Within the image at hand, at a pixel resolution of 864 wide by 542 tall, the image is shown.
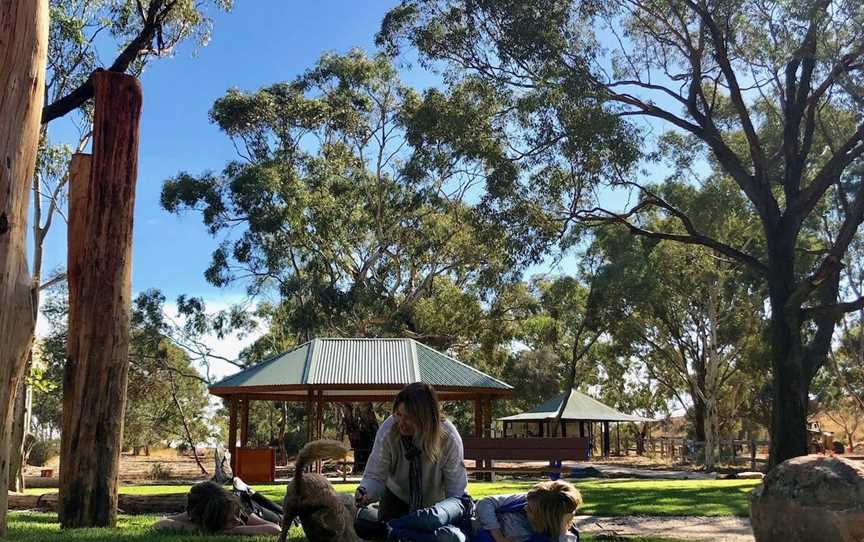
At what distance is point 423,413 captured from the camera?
16.0ft

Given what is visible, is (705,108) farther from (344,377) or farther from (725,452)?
(725,452)

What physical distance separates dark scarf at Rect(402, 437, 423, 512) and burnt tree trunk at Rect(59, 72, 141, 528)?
3.35 meters

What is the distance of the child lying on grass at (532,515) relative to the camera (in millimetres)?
4543

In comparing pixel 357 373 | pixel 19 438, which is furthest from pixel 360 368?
pixel 19 438

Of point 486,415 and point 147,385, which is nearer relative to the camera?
point 486,415

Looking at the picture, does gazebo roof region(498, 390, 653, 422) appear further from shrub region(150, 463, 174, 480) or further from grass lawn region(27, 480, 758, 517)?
grass lawn region(27, 480, 758, 517)

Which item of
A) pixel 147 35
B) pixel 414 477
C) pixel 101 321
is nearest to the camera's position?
pixel 414 477

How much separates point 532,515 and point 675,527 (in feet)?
17.0

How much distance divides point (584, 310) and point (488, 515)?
104ft

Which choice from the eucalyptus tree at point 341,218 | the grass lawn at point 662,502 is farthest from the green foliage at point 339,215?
the grass lawn at point 662,502

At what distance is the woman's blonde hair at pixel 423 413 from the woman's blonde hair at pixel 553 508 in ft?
2.27

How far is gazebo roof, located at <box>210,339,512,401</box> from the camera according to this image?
19.4m

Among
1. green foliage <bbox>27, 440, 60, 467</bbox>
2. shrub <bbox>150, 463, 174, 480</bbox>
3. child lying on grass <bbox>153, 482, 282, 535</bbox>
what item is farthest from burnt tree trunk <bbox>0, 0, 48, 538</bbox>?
green foliage <bbox>27, 440, 60, 467</bbox>

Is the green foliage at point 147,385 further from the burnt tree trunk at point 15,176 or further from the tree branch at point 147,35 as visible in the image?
the burnt tree trunk at point 15,176
